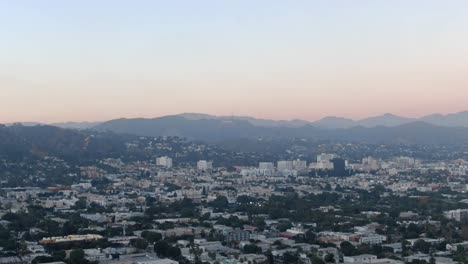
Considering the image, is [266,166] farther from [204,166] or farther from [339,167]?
[339,167]

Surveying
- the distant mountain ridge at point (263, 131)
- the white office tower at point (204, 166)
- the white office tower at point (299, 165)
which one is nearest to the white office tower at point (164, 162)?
the white office tower at point (204, 166)

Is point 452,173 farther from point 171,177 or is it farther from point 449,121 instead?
point 449,121

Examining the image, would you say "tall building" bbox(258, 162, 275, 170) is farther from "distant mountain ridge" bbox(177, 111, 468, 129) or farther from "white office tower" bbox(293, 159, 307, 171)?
"distant mountain ridge" bbox(177, 111, 468, 129)

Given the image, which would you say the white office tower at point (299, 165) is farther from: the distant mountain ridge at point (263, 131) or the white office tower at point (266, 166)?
the distant mountain ridge at point (263, 131)

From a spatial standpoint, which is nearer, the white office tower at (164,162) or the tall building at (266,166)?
the tall building at (266,166)

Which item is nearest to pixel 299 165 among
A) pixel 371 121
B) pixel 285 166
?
pixel 285 166

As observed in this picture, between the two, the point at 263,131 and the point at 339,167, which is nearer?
the point at 339,167

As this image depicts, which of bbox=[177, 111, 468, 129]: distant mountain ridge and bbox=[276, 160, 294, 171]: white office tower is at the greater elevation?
bbox=[177, 111, 468, 129]: distant mountain ridge

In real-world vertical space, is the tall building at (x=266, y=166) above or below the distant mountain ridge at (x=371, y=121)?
below

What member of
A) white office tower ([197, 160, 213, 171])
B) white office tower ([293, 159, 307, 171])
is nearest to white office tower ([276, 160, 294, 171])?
white office tower ([293, 159, 307, 171])

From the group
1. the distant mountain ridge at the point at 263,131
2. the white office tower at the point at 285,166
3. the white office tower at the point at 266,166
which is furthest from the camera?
the distant mountain ridge at the point at 263,131

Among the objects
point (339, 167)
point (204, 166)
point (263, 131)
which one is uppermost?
point (263, 131)
